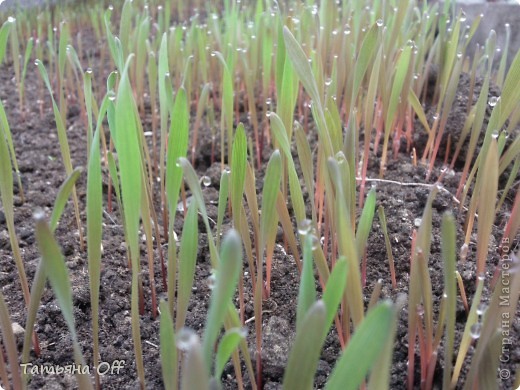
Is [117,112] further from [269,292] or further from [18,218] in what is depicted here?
[18,218]

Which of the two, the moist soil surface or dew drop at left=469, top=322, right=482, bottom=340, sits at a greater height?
dew drop at left=469, top=322, right=482, bottom=340

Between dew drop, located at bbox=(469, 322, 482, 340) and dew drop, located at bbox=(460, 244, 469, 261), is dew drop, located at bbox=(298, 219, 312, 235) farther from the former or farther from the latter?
dew drop, located at bbox=(460, 244, 469, 261)

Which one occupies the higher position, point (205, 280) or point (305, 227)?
point (305, 227)

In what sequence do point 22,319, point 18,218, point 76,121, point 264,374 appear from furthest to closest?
point 76,121 < point 18,218 < point 22,319 < point 264,374

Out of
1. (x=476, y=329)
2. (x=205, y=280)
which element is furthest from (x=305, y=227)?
(x=205, y=280)

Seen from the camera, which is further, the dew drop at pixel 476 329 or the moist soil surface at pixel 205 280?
the moist soil surface at pixel 205 280

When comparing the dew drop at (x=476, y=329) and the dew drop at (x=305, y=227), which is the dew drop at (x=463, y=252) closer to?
the dew drop at (x=476, y=329)

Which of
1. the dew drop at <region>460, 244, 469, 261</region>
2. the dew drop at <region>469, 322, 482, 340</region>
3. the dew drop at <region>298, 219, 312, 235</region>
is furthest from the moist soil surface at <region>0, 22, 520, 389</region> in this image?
the dew drop at <region>298, 219, 312, 235</region>

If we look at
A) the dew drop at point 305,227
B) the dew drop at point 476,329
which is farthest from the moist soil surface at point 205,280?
the dew drop at point 305,227

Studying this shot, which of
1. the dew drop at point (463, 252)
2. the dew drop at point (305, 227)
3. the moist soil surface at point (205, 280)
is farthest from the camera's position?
the dew drop at point (463, 252)

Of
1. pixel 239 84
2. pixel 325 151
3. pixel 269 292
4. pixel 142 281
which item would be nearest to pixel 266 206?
pixel 325 151

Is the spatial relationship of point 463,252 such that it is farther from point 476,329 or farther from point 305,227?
point 305,227
